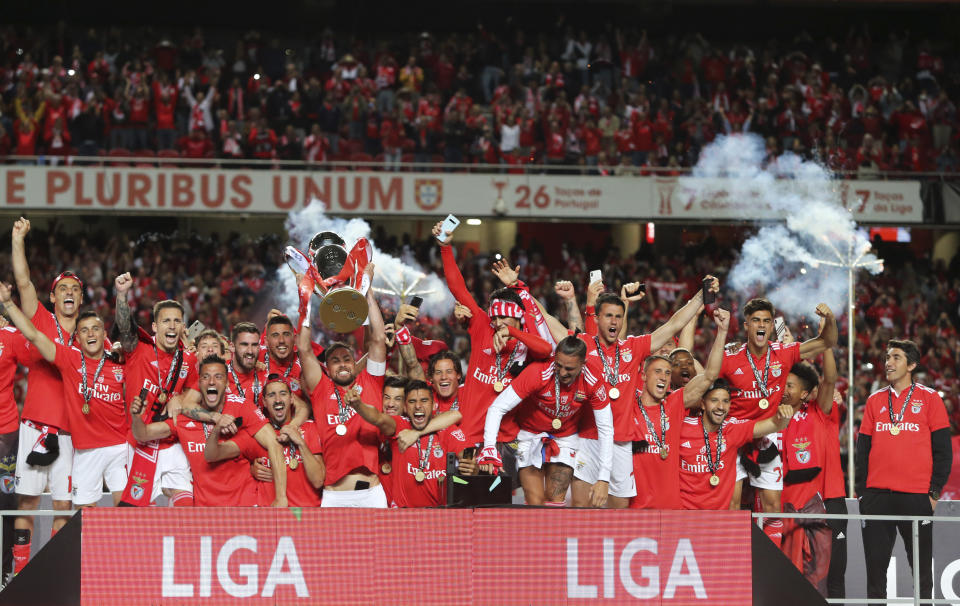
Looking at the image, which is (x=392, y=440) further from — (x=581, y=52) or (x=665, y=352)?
(x=581, y=52)

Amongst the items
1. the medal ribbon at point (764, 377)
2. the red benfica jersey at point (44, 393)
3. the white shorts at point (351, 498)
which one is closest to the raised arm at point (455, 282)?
the white shorts at point (351, 498)

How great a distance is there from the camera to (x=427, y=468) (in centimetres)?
870

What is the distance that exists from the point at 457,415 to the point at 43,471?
3.17m

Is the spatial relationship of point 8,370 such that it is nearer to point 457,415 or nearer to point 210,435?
point 210,435

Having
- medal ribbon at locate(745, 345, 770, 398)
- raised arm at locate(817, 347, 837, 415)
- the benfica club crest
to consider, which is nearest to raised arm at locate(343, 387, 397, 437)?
medal ribbon at locate(745, 345, 770, 398)

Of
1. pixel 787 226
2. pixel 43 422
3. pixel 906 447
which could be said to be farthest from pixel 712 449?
pixel 787 226

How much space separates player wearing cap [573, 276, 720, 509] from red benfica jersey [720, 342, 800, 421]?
1.97ft

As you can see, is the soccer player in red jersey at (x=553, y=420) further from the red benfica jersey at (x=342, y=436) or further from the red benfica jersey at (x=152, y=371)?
the red benfica jersey at (x=152, y=371)

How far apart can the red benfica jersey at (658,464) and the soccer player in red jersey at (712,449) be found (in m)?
0.09

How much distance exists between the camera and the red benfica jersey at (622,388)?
8.55 m

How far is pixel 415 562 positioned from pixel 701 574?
1.80 metres

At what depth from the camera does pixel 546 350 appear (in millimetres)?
8242

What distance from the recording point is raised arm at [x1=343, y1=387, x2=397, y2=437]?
8.02 metres

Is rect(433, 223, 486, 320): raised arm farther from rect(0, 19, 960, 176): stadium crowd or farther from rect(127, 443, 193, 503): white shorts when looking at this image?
rect(0, 19, 960, 176): stadium crowd
